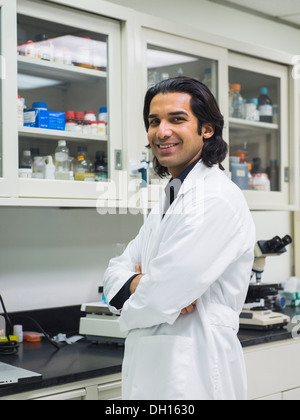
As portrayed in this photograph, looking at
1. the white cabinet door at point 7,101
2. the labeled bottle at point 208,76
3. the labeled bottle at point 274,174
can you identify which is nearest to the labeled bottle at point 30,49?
the white cabinet door at point 7,101

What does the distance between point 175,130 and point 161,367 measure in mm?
634

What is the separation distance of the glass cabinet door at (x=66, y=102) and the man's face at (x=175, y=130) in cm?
74

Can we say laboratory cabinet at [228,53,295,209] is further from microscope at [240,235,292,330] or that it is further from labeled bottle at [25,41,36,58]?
labeled bottle at [25,41,36,58]

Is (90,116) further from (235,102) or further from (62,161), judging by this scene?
(235,102)

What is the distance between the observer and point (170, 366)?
4.89 ft

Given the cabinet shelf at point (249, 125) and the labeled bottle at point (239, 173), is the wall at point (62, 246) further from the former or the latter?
the cabinet shelf at point (249, 125)

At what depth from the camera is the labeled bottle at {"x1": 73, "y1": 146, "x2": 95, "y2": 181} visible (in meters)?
2.42

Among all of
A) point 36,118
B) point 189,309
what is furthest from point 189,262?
point 36,118

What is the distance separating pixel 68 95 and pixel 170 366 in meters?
1.36

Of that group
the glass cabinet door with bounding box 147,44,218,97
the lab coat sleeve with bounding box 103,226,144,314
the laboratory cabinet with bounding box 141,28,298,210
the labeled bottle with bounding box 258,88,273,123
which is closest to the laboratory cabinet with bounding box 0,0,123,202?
the glass cabinet door with bounding box 147,44,218,97

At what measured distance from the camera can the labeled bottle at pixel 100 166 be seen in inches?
97.0

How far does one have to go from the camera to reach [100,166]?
8.10 ft

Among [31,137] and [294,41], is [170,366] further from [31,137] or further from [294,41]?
[294,41]
